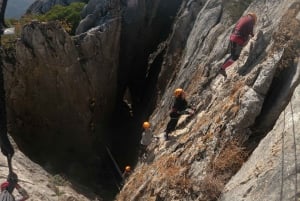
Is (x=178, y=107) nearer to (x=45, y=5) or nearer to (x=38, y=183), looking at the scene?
(x=38, y=183)

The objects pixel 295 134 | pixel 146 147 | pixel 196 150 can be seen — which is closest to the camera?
pixel 295 134

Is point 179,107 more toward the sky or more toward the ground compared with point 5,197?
more toward the ground

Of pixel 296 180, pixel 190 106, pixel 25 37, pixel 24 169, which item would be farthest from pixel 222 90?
pixel 25 37

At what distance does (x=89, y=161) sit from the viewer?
26.8m

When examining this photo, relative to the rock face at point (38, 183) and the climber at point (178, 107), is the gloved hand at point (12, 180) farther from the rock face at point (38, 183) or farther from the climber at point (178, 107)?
the climber at point (178, 107)

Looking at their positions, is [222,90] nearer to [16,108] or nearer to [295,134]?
[295,134]

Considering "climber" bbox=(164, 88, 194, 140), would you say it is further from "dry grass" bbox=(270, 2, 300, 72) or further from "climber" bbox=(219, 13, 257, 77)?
"dry grass" bbox=(270, 2, 300, 72)

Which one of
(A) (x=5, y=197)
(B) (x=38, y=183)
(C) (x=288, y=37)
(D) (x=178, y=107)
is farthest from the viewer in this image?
(B) (x=38, y=183)

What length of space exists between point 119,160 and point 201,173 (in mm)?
17101

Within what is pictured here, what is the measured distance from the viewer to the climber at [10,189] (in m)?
13.4

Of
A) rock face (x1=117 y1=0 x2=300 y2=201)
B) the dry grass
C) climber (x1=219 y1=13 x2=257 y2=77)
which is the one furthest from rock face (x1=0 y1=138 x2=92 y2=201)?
the dry grass

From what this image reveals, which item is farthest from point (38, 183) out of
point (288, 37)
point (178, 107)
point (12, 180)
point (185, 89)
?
point (288, 37)

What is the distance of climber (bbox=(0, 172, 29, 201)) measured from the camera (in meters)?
13.4

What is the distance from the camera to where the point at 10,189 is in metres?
14.6
